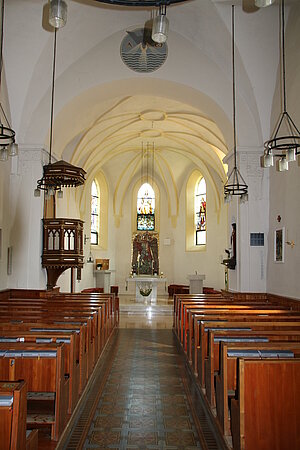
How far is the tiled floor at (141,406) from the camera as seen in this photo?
13.6ft

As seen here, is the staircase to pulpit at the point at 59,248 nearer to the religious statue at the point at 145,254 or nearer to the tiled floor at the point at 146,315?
the tiled floor at the point at 146,315

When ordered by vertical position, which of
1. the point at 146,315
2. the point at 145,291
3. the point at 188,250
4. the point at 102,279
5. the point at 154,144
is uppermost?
the point at 154,144

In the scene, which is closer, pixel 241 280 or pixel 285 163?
pixel 285 163

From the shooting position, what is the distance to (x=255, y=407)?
10.7ft

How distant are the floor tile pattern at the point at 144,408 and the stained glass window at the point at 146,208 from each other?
47.2 ft

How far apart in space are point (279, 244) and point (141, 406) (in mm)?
5888

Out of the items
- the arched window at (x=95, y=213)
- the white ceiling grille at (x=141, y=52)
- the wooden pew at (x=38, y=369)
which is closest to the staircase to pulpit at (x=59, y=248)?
the white ceiling grille at (x=141, y=52)

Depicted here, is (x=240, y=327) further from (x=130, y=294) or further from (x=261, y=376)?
(x=130, y=294)

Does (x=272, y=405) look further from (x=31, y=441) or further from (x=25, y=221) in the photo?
(x=25, y=221)

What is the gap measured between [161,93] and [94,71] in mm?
2024

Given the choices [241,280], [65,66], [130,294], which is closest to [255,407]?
[241,280]

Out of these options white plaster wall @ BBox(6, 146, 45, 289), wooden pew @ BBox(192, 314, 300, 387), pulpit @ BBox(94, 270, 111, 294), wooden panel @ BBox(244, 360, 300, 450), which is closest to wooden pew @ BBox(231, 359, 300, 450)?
wooden panel @ BBox(244, 360, 300, 450)

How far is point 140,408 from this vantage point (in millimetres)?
5047

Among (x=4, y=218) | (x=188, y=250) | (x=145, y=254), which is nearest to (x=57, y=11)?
(x=4, y=218)
